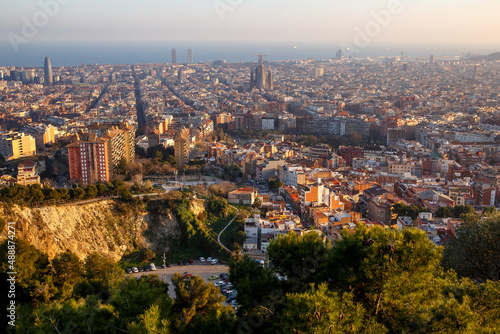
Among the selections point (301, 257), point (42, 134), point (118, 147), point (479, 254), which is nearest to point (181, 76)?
point (42, 134)

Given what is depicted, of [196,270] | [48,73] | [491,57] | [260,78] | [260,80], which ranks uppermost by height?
[491,57]

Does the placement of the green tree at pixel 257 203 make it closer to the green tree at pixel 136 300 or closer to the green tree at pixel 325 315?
the green tree at pixel 136 300

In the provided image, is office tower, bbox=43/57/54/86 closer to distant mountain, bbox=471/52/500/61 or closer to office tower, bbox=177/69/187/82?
office tower, bbox=177/69/187/82

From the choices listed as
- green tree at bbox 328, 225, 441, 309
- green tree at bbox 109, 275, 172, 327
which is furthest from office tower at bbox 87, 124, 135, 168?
green tree at bbox 328, 225, 441, 309

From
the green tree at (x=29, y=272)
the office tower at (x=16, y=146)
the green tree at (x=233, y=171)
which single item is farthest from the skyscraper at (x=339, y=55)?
the green tree at (x=29, y=272)

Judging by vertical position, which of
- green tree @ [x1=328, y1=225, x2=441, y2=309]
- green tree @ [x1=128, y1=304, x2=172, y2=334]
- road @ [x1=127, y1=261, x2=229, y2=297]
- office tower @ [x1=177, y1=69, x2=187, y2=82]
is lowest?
road @ [x1=127, y1=261, x2=229, y2=297]

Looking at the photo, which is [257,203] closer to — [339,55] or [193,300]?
[193,300]
